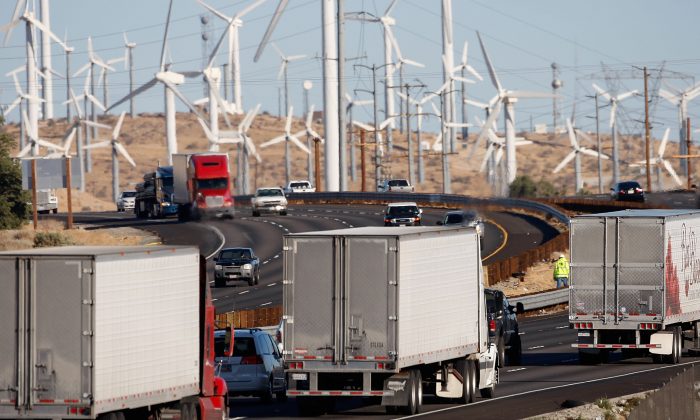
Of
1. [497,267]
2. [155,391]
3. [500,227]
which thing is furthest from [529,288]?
[155,391]

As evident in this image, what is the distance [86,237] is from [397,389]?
62.4 metres

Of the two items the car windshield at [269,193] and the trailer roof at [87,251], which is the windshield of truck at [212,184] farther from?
the trailer roof at [87,251]

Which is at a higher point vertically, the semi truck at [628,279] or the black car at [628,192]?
the black car at [628,192]

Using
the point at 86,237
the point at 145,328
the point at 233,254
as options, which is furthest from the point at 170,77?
the point at 145,328

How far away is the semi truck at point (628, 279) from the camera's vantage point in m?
34.5

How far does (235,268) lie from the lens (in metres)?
62.5

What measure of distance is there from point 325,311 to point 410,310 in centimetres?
143

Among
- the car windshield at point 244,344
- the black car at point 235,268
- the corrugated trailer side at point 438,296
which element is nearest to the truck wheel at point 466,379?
the corrugated trailer side at point 438,296

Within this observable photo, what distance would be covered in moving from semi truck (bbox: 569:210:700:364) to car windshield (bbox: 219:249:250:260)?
29.1 m

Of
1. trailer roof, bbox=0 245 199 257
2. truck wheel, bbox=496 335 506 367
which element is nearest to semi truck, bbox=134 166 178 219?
truck wheel, bbox=496 335 506 367

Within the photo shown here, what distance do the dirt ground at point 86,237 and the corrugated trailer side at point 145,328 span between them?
60.2m

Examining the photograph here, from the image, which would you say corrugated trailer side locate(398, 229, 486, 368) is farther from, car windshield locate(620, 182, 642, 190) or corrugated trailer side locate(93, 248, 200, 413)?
car windshield locate(620, 182, 642, 190)

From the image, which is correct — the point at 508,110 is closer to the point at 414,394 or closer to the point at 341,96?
the point at 341,96

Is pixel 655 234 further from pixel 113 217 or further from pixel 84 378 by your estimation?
pixel 113 217
